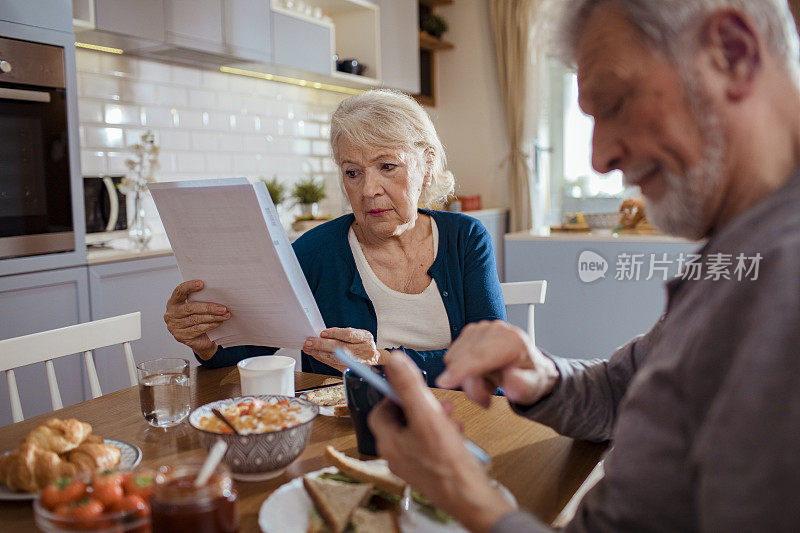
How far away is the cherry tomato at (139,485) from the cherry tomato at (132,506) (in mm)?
12

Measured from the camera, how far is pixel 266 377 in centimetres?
117

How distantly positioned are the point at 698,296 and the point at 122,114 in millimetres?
3095

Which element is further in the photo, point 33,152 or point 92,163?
point 92,163

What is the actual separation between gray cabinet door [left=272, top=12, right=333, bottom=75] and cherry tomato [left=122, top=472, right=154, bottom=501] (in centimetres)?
309

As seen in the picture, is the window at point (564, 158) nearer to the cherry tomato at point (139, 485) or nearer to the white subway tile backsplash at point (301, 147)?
the white subway tile backsplash at point (301, 147)

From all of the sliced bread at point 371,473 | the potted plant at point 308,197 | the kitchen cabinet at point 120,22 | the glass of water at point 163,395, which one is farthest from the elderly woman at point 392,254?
the potted plant at point 308,197

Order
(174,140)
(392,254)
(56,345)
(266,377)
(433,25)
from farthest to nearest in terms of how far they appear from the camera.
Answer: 1. (433,25)
2. (174,140)
3. (392,254)
4. (56,345)
5. (266,377)

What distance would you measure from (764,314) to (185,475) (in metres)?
0.57

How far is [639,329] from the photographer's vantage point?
132 inches

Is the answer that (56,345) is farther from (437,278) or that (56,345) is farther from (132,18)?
(132,18)

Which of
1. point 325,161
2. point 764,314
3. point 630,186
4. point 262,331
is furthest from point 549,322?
point 764,314

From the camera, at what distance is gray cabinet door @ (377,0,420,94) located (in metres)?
4.45

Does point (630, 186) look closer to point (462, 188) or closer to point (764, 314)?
point (764, 314)

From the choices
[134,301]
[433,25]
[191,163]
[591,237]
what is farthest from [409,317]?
[433,25]
